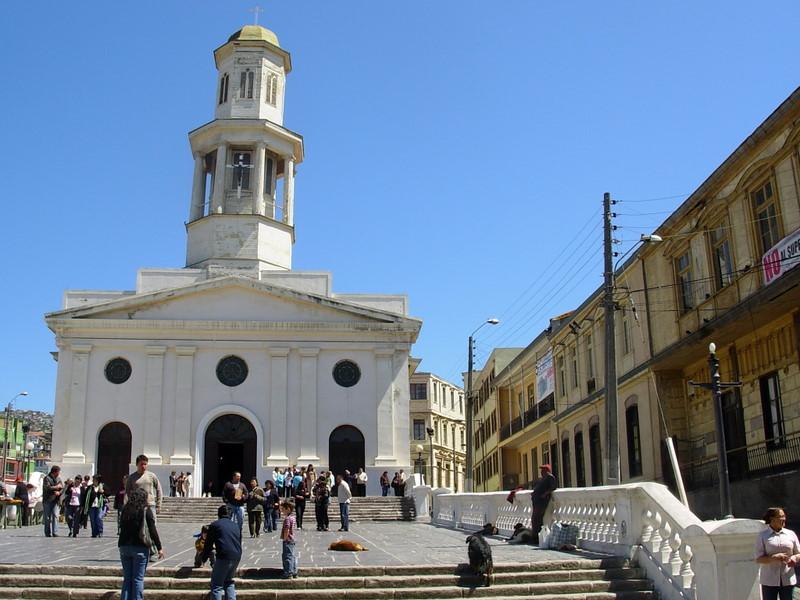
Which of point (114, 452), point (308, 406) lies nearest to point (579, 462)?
point (308, 406)

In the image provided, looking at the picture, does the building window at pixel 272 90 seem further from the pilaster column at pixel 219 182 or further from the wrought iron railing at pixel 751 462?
the wrought iron railing at pixel 751 462

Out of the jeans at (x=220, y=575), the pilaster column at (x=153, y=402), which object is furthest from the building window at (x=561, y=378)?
the jeans at (x=220, y=575)

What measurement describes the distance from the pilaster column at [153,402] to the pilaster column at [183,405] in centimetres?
55

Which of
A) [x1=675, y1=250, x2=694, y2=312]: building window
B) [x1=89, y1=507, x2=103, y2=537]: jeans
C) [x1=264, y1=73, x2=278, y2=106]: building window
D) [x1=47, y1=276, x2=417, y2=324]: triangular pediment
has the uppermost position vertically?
[x1=264, y1=73, x2=278, y2=106]: building window

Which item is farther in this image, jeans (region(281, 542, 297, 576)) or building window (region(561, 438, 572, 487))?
building window (region(561, 438, 572, 487))

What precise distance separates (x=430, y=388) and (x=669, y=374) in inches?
2033

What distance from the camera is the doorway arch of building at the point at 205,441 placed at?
109ft

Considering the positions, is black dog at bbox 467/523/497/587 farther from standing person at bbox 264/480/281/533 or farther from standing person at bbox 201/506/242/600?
standing person at bbox 264/480/281/533

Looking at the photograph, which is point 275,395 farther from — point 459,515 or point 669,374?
point 669,374

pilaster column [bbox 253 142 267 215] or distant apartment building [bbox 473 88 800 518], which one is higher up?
pilaster column [bbox 253 142 267 215]

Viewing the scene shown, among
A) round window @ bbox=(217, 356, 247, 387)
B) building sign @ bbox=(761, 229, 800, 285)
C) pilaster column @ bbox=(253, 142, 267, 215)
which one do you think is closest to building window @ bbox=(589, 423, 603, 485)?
building sign @ bbox=(761, 229, 800, 285)

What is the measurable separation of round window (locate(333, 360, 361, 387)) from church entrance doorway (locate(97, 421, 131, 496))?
796 centimetres

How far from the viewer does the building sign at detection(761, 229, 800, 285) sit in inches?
687

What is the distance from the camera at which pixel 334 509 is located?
2844 cm
